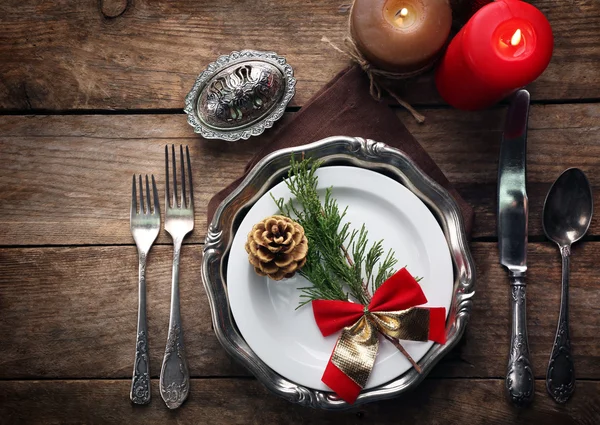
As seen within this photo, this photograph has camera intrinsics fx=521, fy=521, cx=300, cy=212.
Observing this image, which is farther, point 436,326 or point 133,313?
point 133,313

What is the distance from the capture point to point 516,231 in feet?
2.79

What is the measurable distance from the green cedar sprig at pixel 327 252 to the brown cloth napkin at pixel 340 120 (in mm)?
89

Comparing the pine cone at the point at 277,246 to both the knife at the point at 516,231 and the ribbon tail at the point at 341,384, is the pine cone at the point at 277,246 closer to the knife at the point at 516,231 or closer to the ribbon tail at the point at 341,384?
the ribbon tail at the point at 341,384

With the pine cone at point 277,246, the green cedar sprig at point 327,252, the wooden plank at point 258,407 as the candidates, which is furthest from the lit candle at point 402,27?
the wooden plank at point 258,407

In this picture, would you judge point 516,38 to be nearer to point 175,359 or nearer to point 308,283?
point 308,283

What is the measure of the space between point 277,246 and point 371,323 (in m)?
0.19

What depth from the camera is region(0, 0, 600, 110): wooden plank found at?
0.90 meters

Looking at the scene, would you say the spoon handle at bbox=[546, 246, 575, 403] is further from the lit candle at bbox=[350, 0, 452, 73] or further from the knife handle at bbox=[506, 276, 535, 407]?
the lit candle at bbox=[350, 0, 452, 73]

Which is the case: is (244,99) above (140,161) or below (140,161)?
above

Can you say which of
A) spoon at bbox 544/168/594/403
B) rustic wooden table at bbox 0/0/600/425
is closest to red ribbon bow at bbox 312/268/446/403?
rustic wooden table at bbox 0/0/600/425

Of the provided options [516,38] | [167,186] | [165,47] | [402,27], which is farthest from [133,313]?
[516,38]

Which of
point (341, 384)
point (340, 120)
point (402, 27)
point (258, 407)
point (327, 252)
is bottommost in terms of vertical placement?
point (258, 407)

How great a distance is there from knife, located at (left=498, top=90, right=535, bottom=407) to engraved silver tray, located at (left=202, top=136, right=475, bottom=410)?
100 mm

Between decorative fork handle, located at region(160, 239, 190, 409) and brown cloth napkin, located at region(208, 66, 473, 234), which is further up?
brown cloth napkin, located at region(208, 66, 473, 234)
